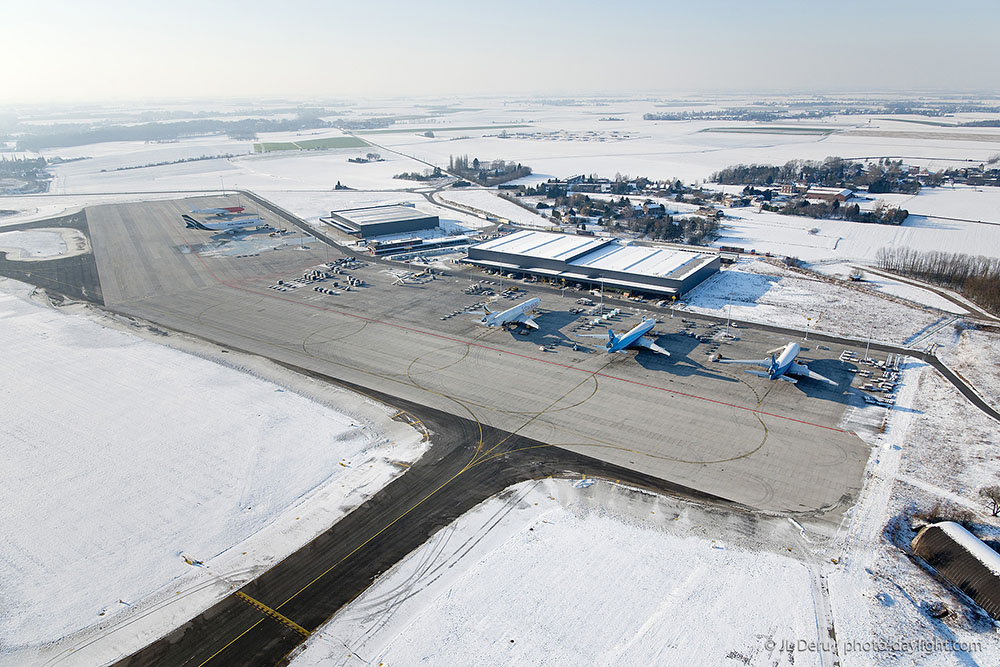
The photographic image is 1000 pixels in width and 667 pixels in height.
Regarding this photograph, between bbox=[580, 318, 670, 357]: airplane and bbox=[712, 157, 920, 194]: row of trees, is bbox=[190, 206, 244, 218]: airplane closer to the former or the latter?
bbox=[580, 318, 670, 357]: airplane

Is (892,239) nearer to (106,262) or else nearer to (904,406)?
(904,406)

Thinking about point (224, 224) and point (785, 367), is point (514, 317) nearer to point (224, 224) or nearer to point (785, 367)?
point (785, 367)

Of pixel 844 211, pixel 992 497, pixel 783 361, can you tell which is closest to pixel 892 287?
pixel 783 361

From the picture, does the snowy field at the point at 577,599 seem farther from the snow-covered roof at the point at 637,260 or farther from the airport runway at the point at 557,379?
the snow-covered roof at the point at 637,260

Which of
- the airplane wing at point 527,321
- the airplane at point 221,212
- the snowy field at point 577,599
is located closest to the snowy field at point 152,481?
the snowy field at point 577,599

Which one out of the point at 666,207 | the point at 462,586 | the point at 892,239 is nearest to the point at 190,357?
the point at 462,586

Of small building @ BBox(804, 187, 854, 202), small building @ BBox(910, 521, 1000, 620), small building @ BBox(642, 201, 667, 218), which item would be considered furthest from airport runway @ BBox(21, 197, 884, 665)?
small building @ BBox(804, 187, 854, 202)
